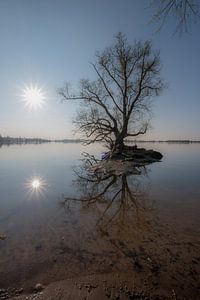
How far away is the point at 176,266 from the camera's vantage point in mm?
4035

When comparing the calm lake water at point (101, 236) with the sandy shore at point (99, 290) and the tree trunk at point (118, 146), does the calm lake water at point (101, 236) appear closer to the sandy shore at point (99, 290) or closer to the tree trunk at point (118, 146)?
the sandy shore at point (99, 290)

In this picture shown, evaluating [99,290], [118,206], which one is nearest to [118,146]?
[118,206]

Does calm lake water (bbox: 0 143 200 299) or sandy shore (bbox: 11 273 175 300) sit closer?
sandy shore (bbox: 11 273 175 300)

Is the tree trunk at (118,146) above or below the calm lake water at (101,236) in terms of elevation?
above

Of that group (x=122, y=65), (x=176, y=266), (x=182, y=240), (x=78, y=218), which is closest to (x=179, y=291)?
(x=176, y=266)

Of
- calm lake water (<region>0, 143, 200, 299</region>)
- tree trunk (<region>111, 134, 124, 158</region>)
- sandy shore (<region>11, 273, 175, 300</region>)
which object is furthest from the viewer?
tree trunk (<region>111, 134, 124, 158</region>)

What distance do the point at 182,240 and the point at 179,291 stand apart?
194 centimetres

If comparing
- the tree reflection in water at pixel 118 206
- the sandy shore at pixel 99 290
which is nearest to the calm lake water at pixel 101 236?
the tree reflection in water at pixel 118 206

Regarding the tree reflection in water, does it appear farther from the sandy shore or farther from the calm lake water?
the sandy shore

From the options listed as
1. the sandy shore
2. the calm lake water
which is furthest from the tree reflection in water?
the sandy shore

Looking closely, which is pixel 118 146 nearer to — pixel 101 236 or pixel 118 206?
pixel 118 206

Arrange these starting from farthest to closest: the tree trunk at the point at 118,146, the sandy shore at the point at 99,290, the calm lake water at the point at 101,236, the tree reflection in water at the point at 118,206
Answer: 1. the tree trunk at the point at 118,146
2. the tree reflection in water at the point at 118,206
3. the calm lake water at the point at 101,236
4. the sandy shore at the point at 99,290

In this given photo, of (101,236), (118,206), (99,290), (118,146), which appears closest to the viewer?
(99,290)

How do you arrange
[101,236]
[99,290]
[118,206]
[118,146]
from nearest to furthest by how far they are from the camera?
[99,290]
[101,236]
[118,206]
[118,146]
